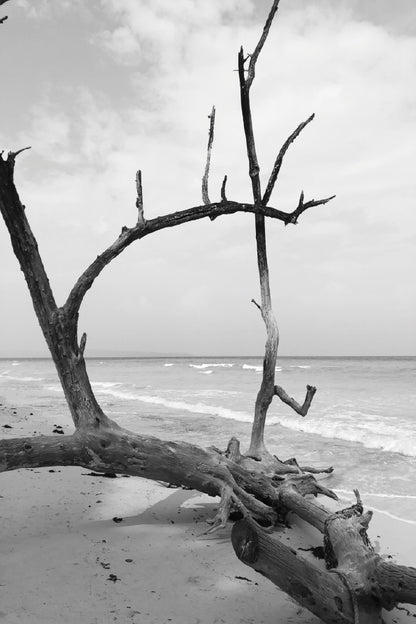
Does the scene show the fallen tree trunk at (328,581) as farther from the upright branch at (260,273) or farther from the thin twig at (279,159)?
the thin twig at (279,159)

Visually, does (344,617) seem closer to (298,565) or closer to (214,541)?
(298,565)

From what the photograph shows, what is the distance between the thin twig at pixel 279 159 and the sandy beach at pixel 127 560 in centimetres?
315

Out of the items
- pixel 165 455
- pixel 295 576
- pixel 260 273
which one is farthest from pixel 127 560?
pixel 260 273

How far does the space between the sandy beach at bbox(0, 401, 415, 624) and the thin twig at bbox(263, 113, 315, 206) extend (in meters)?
3.15

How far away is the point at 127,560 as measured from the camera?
3400 millimetres

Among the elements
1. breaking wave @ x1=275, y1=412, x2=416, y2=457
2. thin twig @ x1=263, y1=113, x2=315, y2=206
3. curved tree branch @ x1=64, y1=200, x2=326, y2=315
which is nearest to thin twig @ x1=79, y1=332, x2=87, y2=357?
curved tree branch @ x1=64, y1=200, x2=326, y2=315

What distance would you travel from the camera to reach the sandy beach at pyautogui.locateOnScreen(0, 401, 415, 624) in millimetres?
2783

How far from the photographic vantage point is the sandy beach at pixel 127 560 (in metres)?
2.78

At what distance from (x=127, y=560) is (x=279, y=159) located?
3990mm

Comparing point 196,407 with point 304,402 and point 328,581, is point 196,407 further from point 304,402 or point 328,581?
point 328,581

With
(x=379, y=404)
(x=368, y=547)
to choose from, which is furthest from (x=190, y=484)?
(x=379, y=404)

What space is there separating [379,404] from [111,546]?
40.5 ft

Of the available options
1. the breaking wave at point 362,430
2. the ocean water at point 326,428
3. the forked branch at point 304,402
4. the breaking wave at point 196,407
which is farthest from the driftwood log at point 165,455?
the breaking wave at point 196,407

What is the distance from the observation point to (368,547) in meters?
2.93
